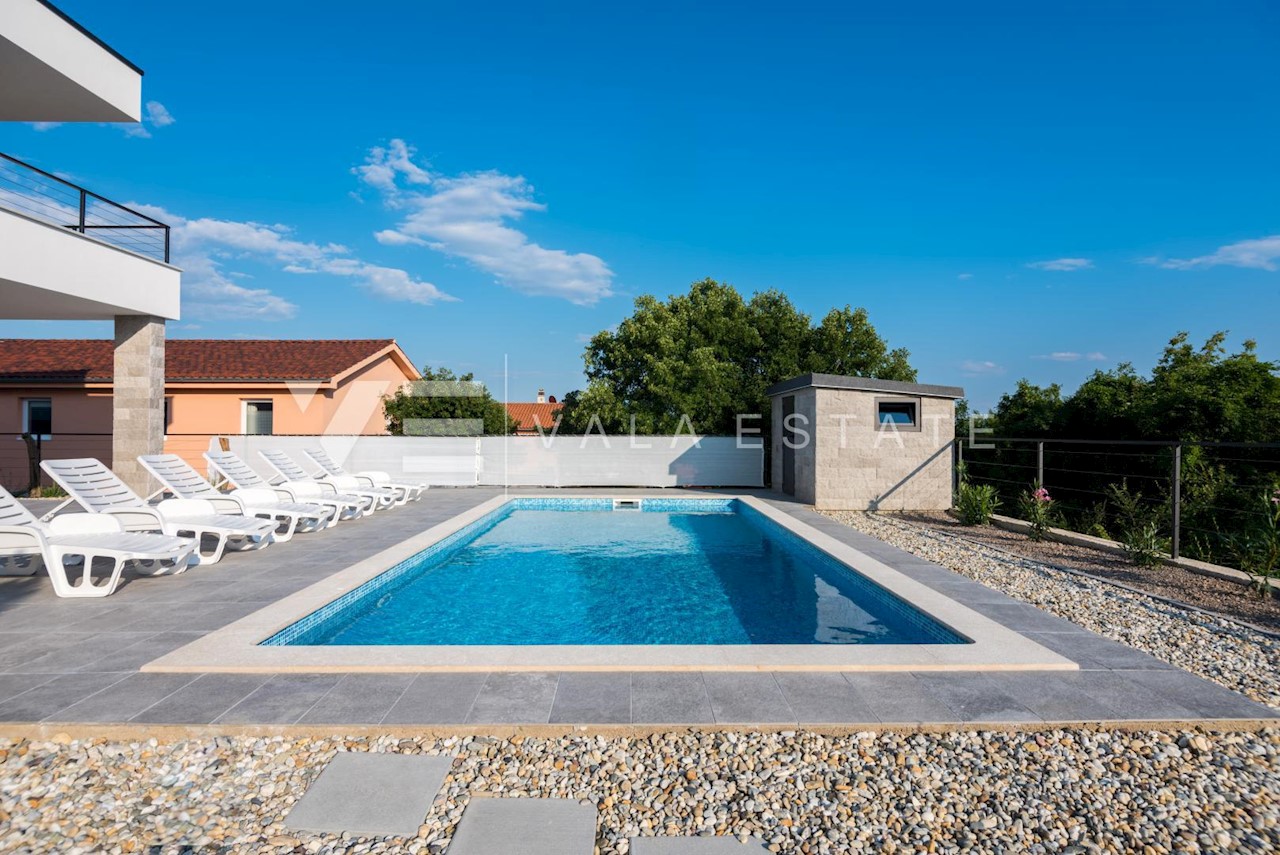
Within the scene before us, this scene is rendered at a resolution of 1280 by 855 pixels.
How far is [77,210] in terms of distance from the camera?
34.8 feet

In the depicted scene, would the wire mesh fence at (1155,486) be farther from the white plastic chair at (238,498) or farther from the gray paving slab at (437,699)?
the white plastic chair at (238,498)

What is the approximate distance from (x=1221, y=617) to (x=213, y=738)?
764 cm

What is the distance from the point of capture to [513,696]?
3.91 metres

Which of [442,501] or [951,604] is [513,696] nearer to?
[951,604]

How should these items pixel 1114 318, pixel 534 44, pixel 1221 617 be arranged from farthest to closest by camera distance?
pixel 1114 318
pixel 534 44
pixel 1221 617

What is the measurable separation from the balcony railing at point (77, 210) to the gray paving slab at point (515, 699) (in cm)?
1054

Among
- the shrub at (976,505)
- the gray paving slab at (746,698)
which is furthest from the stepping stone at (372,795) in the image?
the shrub at (976,505)

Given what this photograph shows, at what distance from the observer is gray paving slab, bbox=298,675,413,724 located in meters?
3.60

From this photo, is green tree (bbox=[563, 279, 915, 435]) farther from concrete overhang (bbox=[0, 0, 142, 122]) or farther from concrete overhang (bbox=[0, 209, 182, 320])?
concrete overhang (bbox=[0, 0, 142, 122])

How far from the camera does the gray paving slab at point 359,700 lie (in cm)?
360

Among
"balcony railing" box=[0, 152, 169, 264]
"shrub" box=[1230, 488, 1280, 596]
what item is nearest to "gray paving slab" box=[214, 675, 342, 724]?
"shrub" box=[1230, 488, 1280, 596]

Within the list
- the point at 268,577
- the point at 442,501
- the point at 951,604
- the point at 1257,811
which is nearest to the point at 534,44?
the point at 442,501

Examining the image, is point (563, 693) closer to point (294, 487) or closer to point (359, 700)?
point (359, 700)

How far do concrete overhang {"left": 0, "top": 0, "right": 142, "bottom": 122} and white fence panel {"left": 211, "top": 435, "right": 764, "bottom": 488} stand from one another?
30.4 feet
